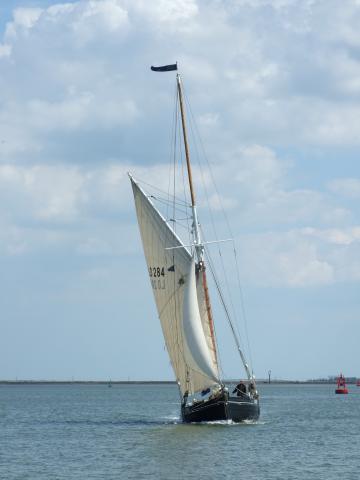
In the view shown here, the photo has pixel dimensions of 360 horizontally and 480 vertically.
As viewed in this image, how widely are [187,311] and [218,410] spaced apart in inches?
300

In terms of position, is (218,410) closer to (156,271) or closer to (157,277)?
Result: (157,277)

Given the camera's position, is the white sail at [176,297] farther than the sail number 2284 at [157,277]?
No

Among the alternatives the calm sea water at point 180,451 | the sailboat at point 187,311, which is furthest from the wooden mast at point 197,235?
the calm sea water at point 180,451

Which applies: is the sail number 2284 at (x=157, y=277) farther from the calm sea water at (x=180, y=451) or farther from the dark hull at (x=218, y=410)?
the calm sea water at (x=180, y=451)

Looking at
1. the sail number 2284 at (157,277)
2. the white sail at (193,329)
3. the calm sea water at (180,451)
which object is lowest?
the calm sea water at (180,451)

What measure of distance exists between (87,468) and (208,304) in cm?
1978

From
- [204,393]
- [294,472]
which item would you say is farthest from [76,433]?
[294,472]

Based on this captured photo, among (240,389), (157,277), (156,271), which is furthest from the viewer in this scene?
(240,389)

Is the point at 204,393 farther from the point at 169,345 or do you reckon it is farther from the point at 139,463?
the point at 139,463

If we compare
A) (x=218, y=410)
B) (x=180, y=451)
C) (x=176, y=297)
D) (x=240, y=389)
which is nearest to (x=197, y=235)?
Answer: (x=176, y=297)

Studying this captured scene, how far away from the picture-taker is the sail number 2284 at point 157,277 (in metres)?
67.9

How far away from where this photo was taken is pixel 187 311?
6494cm

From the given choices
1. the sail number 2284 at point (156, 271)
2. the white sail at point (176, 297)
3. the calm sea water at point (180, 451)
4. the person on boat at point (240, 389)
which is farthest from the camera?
the person on boat at point (240, 389)

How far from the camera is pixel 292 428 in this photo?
75312 mm
